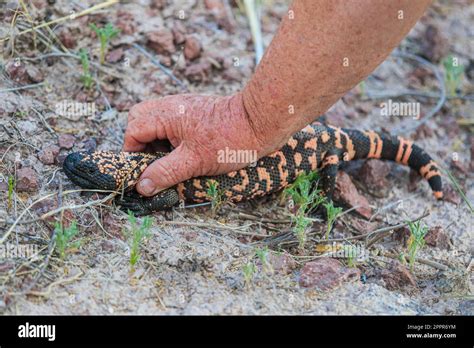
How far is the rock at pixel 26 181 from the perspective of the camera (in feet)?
12.8

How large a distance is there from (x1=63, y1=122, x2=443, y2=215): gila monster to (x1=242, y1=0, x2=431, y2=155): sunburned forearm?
2.63ft

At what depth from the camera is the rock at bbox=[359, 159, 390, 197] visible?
4.93 metres

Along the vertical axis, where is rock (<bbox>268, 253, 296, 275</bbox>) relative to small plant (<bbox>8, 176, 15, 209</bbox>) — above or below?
below

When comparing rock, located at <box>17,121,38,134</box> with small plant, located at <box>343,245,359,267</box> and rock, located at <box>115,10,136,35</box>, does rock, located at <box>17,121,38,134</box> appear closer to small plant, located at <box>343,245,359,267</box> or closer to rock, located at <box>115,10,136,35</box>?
rock, located at <box>115,10,136,35</box>

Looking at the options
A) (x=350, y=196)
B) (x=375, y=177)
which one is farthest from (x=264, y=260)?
(x=375, y=177)

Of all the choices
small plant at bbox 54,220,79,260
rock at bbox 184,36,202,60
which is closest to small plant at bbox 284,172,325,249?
small plant at bbox 54,220,79,260

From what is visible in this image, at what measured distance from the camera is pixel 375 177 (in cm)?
494

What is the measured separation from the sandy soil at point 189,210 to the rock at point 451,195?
0.03ft

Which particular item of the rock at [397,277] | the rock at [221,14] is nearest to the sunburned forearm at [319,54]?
the rock at [397,277]

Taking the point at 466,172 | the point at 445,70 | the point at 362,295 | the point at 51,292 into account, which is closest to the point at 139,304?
the point at 51,292

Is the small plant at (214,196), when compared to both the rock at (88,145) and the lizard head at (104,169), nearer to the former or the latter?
the lizard head at (104,169)

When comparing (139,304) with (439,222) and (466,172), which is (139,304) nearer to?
(439,222)
